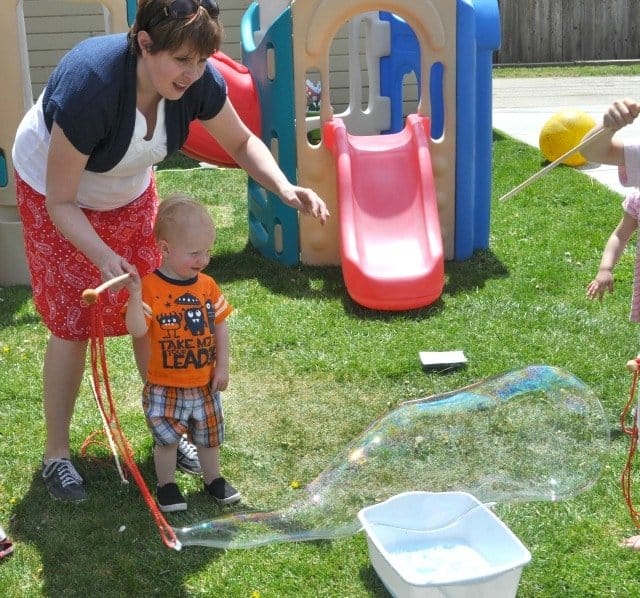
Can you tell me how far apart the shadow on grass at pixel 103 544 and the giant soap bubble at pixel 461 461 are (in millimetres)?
113

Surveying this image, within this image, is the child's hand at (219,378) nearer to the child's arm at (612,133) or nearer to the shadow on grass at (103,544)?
the shadow on grass at (103,544)

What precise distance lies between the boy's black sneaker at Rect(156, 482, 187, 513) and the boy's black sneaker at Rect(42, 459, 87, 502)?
29cm

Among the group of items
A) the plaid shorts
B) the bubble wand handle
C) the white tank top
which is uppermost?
the white tank top

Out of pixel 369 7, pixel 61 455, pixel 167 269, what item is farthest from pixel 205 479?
pixel 369 7

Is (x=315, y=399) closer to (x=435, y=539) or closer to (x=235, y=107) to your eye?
(x=435, y=539)

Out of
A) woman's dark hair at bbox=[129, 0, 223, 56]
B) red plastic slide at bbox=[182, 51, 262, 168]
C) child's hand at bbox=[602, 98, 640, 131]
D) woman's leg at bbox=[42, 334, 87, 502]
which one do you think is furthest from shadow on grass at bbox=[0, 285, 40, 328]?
child's hand at bbox=[602, 98, 640, 131]

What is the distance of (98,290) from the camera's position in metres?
2.45

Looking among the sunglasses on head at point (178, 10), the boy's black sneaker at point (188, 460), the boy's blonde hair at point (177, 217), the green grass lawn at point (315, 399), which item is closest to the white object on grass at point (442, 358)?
the green grass lawn at point (315, 399)

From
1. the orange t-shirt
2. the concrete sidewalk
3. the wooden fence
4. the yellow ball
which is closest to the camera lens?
the orange t-shirt

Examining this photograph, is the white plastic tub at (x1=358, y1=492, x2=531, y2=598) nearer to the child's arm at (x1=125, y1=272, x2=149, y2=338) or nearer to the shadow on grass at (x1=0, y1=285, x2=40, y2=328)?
the child's arm at (x1=125, y1=272, x2=149, y2=338)

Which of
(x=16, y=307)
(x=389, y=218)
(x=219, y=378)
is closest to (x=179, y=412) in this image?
(x=219, y=378)

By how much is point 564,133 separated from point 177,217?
5759 mm

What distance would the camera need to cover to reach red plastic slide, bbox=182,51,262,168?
5.89 m

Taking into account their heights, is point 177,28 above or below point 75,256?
above
